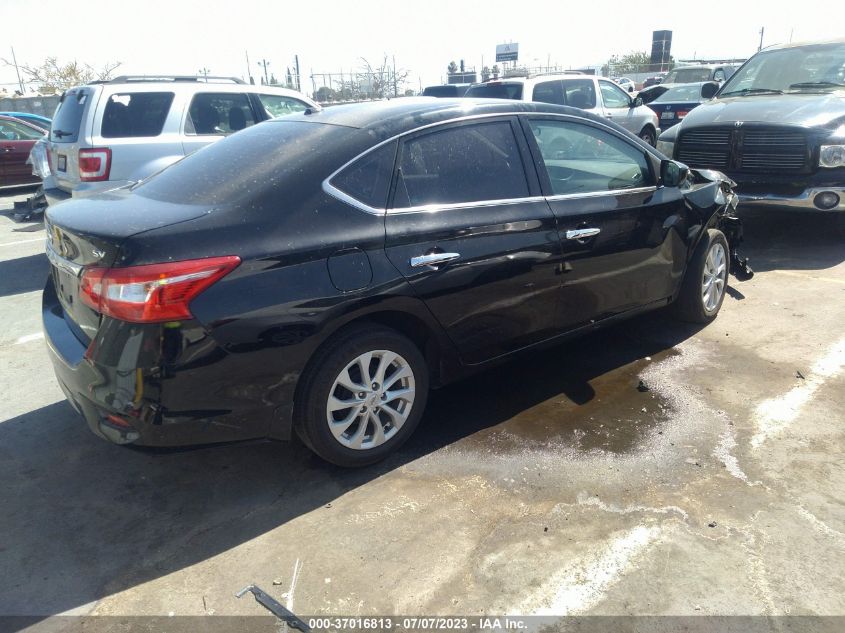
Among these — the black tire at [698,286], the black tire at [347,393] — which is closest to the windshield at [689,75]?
the black tire at [698,286]

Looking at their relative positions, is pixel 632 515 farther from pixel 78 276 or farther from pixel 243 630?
pixel 78 276

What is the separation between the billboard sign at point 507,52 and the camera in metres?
57.3

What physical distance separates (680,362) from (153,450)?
341 centimetres

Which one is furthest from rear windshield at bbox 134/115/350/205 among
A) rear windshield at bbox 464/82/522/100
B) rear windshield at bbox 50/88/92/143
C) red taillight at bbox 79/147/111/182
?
rear windshield at bbox 464/82/522/100

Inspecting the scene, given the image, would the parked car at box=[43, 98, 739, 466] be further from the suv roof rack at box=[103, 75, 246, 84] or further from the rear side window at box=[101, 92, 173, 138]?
the suv roof rack at box=[103, 75, 246, 84]

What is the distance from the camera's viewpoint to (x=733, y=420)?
3.89 m

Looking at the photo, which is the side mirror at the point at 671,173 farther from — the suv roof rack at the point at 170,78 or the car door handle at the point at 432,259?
the suv roof rack at the point at 170,78

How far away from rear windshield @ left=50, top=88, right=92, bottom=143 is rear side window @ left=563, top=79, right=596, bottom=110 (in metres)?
7.59

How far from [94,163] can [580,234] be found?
5.29m

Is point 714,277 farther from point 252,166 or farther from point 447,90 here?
point 447,90

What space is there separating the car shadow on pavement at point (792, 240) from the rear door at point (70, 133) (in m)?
6.94

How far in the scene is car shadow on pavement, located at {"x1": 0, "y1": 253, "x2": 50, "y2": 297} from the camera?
671 centimetres

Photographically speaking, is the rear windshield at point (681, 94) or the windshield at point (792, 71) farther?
the rear windshield at point (681, 94)

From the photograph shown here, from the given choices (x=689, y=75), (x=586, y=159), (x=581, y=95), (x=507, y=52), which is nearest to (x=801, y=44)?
(x=581, y=95)
